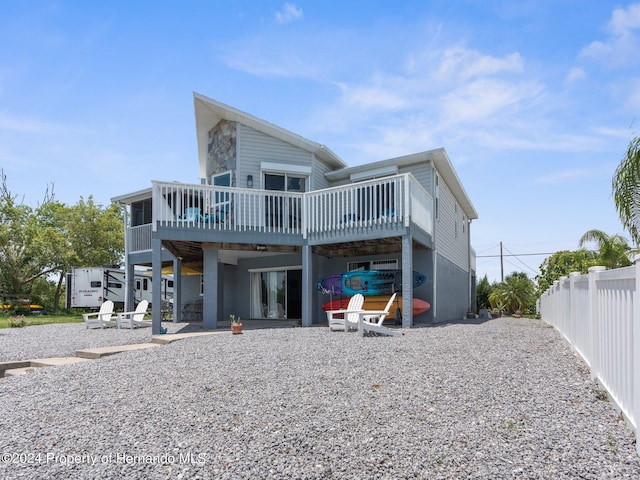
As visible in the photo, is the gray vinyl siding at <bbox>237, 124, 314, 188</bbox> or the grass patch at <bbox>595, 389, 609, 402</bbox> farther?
the gray vinyl siding at <bbox>237, 124, 314, 188</bbox>

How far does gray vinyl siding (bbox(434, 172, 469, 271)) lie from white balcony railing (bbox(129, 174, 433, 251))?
170cm

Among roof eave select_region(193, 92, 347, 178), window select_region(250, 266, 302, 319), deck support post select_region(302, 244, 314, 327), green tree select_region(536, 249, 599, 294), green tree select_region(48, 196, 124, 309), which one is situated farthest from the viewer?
green tree select_region(48, 196, 124, 309)

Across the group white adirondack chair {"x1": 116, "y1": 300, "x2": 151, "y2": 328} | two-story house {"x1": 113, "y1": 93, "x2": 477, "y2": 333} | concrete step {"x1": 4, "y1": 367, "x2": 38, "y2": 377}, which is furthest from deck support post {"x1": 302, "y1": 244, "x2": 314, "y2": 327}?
concrete step {"x1": 4, "y1": 367, "x2": 38, "y2": 377}

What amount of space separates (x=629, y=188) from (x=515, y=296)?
15348 millimetres

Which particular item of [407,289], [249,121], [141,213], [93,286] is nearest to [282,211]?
[249,121]

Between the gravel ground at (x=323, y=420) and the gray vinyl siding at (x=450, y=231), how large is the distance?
9001 millimetres

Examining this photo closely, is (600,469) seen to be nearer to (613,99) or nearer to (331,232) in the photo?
(331,232)

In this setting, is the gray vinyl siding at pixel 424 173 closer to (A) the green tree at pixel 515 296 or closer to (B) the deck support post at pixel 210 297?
(B) the deck support post at pixel 210 297

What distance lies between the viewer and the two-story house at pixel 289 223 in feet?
39.6

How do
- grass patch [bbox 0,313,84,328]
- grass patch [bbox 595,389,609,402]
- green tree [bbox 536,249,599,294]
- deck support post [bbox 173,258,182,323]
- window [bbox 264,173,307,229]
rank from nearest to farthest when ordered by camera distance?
grass patch [bbox 595,389,609,402], window [bbox 264,173,307,229], deck support post [bbox 173,258,182,323], grass patch [bbox 0,313,84,328], green tree [bbox 536,249,599,294]

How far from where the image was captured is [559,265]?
26.8 m

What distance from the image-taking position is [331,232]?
12594mm

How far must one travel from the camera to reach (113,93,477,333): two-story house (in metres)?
12.1

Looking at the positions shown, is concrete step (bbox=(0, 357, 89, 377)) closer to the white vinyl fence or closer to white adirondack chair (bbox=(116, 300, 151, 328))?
white adirondack chair (bbox=(116, 300, 151, 328))
